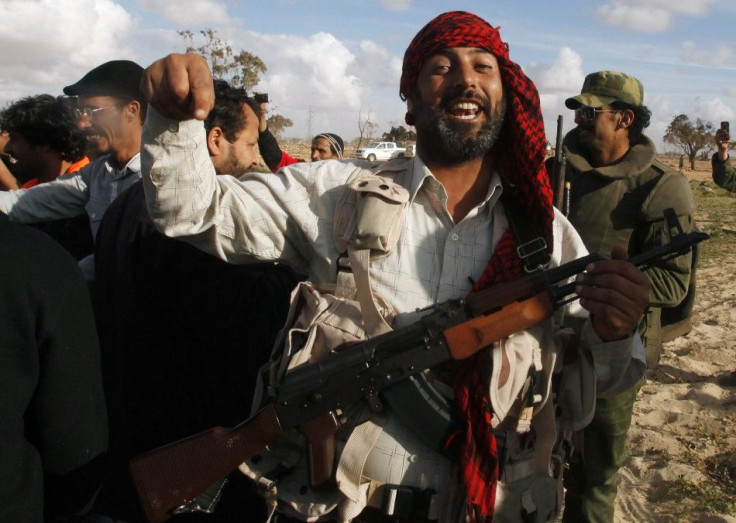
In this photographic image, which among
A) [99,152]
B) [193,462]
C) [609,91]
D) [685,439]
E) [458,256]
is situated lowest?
[685,439]

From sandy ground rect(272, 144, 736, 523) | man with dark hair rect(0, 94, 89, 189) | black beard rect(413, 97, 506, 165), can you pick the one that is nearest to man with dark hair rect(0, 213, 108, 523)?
black beard rect(413, 97, 506, 165)

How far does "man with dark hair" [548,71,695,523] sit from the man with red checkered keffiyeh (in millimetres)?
1081

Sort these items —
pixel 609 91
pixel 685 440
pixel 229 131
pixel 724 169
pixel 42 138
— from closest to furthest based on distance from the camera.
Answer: pixel 229 131, pixel 609 91, pixel 42 138, pixel 685 440, pixel 724 169

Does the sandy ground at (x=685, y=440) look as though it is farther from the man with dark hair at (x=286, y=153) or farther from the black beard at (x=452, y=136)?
the man with dark hair at (x=286, y=153)

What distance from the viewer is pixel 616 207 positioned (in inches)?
121

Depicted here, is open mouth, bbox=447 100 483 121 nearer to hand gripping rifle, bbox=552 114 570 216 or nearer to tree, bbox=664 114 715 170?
hand gripping rifle, bbox=552 114 570 216

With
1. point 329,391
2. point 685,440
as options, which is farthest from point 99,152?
point 685,440

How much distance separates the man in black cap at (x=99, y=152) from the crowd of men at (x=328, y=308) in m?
0.66

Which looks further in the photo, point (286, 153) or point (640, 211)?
point (286, 153)

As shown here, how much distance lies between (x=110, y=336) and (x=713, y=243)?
1232 centimetres

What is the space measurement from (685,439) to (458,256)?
10.9ft

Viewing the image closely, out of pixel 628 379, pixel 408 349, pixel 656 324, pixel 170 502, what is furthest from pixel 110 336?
pixel 656 324

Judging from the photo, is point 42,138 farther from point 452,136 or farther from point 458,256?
point 458,256

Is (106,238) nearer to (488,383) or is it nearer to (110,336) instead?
(110,336)
